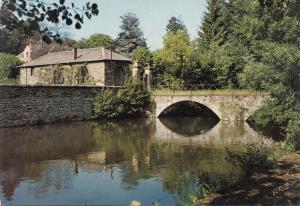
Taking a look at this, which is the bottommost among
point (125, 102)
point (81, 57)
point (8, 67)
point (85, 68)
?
point (125, 102)

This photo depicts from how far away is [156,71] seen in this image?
122 feet

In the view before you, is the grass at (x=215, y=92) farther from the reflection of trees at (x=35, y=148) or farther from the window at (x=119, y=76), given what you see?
the reflection of trees at (x=35, y=148)

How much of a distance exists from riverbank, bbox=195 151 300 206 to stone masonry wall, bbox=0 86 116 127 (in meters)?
17.4

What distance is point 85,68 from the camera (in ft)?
113

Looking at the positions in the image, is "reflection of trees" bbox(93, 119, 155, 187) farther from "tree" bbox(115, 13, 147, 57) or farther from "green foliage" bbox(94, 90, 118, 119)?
"tree" bbox(115, 13, 147, 57)

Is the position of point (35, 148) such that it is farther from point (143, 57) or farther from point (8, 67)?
point (8, 67)

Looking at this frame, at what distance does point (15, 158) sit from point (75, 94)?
13.4 m

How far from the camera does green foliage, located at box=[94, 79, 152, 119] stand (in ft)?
92.7

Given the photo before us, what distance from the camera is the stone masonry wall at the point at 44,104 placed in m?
22.8

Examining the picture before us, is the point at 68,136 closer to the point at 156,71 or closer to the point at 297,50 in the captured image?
the point at 297,50

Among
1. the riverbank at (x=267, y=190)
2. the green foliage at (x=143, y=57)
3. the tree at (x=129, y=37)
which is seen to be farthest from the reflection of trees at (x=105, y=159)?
the tree at (x=129, y=37)

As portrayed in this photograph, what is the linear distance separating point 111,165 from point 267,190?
266 inches

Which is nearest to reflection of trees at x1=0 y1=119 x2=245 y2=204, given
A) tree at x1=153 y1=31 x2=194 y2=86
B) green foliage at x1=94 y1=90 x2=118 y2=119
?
green foliage at x1=94 y1=90 x2=118 y2=119

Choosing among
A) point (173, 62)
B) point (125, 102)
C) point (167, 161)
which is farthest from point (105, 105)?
point (167, 161)
